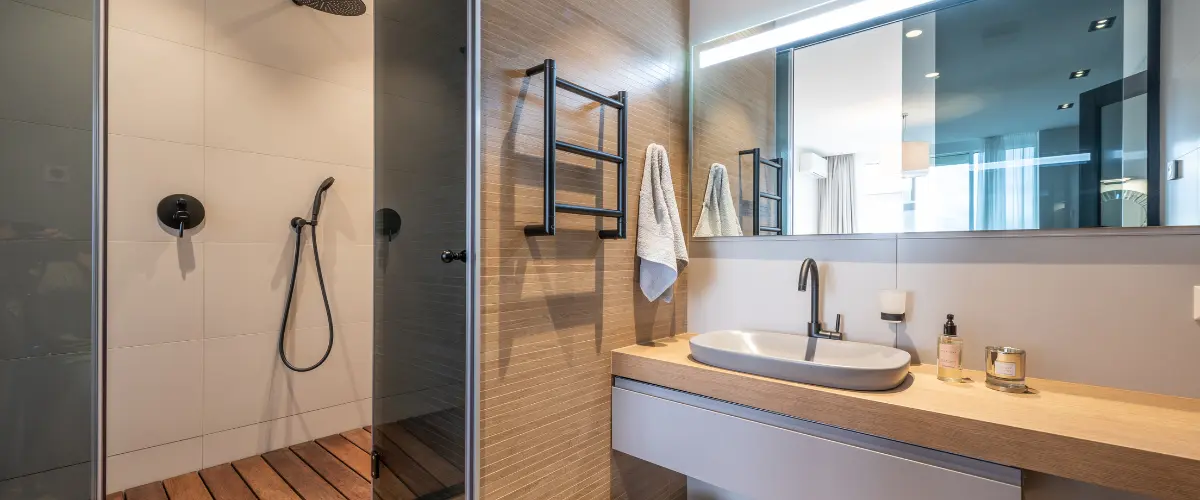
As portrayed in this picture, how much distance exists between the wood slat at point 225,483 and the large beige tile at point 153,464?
0.22 feet

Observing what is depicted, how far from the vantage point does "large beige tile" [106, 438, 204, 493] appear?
1830mm

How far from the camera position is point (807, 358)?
1.58 metres

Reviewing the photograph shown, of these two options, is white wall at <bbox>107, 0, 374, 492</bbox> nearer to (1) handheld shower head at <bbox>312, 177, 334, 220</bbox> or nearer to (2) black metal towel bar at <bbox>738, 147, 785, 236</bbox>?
(1) handheld shower head at <bbox>312, 177, 334, 220</bbox>

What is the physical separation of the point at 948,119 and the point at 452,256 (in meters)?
1.49

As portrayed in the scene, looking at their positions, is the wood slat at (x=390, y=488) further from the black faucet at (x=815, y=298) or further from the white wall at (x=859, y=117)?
the white wall at (x=859, y=117)

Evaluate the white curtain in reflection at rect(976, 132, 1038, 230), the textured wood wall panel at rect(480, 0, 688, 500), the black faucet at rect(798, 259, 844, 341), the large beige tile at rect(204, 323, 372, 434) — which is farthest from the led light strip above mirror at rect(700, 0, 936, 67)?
the large beige tile at rect(204, 323, 372, 434)

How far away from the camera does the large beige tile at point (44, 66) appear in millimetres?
822

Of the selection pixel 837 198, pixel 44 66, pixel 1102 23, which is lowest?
pixel 837 198

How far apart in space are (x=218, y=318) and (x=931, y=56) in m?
2.87

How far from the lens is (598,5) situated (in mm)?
1581

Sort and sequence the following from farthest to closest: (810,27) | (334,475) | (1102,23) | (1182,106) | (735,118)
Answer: (334,475)
(735,118)
(810,27)
(1102,23)
(1182,106)

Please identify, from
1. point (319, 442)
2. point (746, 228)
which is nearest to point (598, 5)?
point (746, 228)

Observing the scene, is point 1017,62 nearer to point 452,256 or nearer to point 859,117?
point 859,117

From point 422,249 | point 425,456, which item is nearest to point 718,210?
point 422,249
